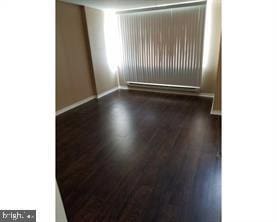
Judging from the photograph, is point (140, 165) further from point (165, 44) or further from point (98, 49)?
point (98, 49)

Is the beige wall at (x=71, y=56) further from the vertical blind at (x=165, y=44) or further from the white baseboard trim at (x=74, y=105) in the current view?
the vertical blind at (x=165, y=44)

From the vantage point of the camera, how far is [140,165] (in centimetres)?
212

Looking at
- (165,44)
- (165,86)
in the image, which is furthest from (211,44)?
(165,86)

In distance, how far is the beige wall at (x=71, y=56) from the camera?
360cm

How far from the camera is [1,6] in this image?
567mm

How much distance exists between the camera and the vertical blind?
4016 mm

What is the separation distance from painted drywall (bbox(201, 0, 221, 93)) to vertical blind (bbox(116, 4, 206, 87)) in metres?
0.13
